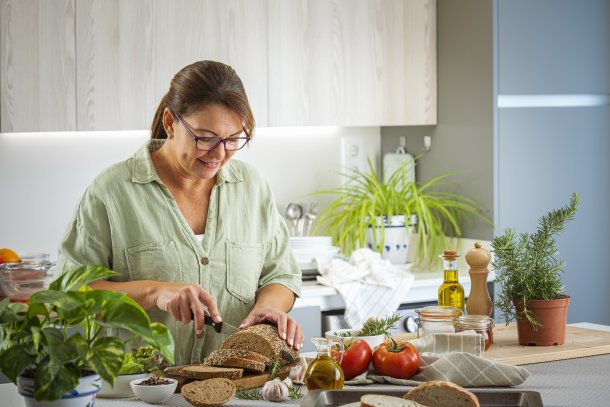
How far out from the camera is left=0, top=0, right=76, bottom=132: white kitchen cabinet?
350cm

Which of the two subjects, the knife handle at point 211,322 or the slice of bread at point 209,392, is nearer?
the slice of bread at point 209,392

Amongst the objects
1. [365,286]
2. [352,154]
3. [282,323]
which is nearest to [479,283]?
[282,323]

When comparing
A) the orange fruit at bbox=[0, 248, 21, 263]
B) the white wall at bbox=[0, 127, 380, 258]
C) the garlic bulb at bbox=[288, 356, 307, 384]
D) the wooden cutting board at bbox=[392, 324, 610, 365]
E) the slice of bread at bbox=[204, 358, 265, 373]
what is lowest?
the wooden cutting board at bbox=[392, 324, 610, 365]

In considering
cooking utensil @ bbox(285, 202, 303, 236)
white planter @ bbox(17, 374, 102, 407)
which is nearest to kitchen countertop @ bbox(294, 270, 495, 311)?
cooking utensil @ bbox(285, 202, 303, 236)

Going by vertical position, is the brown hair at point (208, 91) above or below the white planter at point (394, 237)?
above

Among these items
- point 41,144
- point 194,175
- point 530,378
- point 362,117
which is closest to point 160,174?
point 194,175

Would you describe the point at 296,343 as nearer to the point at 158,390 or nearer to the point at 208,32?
the point at 158,390

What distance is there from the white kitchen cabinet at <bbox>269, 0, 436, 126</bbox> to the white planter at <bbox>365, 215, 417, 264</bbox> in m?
0.45

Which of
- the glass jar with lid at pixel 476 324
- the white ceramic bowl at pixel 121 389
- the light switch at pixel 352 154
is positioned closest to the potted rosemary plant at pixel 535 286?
the glass jar with lid at pixel 476 324

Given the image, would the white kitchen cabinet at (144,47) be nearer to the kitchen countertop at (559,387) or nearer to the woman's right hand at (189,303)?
the woman's right hand at (189,303)

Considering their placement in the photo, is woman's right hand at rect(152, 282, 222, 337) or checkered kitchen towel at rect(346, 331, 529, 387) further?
woman's right hand at rect(152, 282, 222, 337)

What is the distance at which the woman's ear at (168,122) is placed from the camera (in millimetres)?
2555

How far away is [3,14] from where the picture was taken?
11.4 feet

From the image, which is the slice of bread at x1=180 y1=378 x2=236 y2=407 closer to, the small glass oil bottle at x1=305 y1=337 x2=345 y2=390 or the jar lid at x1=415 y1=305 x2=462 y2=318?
the small glass oil bottle at x1=305 y1=337 x2=345 y2=390
